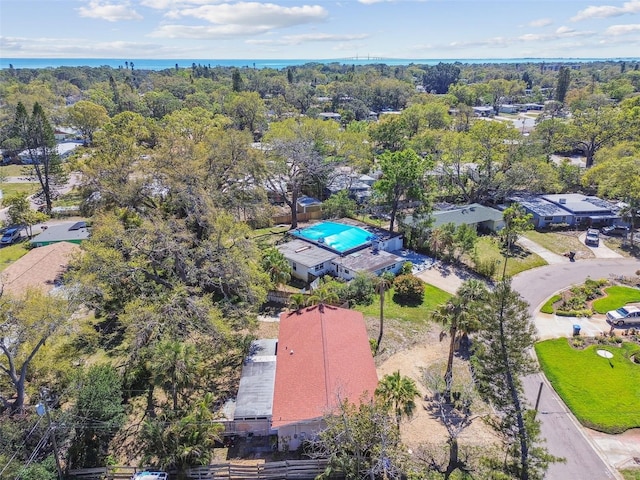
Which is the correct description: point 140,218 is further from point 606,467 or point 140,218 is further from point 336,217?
point 606,467

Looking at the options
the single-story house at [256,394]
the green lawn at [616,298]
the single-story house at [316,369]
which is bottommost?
the green lawn at [616,298]

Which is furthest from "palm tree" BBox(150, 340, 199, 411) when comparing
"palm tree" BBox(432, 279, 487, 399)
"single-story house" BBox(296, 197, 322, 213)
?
"single-story house" BBox(296, 197, 322, 213)

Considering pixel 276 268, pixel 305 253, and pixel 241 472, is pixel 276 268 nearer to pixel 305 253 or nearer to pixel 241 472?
pixel 305 253

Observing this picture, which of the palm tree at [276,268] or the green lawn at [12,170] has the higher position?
the green lawn at [12,170]

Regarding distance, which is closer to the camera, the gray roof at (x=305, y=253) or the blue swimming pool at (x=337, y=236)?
the gray roof at (x=305, y=253)

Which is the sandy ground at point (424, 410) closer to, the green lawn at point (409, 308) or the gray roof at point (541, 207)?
the green lawn at point (409, 308)

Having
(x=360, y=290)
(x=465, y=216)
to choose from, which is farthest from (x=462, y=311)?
(x=465, y=216)

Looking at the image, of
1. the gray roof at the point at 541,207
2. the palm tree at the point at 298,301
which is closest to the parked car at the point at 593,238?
the gray roof at the point at 541,207
